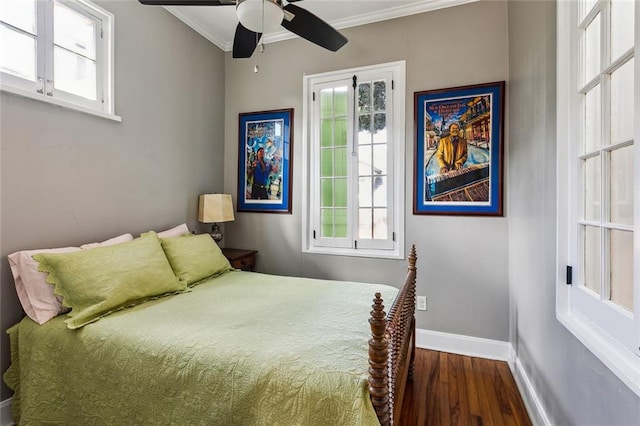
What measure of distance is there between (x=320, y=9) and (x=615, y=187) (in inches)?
108

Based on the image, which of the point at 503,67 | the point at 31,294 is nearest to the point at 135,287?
the point at 31,294

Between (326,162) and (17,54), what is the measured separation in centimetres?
234

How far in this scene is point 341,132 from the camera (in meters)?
3.11


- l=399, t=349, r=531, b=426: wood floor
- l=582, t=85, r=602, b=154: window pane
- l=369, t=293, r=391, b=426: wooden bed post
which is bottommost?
l=399, t=349, r=531, b=426: wood floor

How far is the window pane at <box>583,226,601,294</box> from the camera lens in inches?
49.8

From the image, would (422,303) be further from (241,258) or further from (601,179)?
(601,179)

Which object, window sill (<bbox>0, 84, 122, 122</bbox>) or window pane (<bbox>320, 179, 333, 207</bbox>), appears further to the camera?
window pane (<bbox>320, 179, 333, 207</bbox>)

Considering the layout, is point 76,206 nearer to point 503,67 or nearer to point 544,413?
point 544,413

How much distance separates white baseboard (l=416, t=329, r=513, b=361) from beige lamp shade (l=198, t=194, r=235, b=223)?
2187 millimetres

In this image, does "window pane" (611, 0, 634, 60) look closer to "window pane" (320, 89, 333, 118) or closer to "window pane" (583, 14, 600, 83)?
"window pane" (583, 14, 600, 83)

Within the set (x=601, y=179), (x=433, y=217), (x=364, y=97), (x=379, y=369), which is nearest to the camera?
(x=379, y=369)

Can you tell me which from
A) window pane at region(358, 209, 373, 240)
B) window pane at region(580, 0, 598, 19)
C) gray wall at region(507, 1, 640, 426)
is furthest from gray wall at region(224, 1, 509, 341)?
window pane at region(580, 0, 598, 19)

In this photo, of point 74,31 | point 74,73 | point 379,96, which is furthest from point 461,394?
point 74,31

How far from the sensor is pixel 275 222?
133 inches
